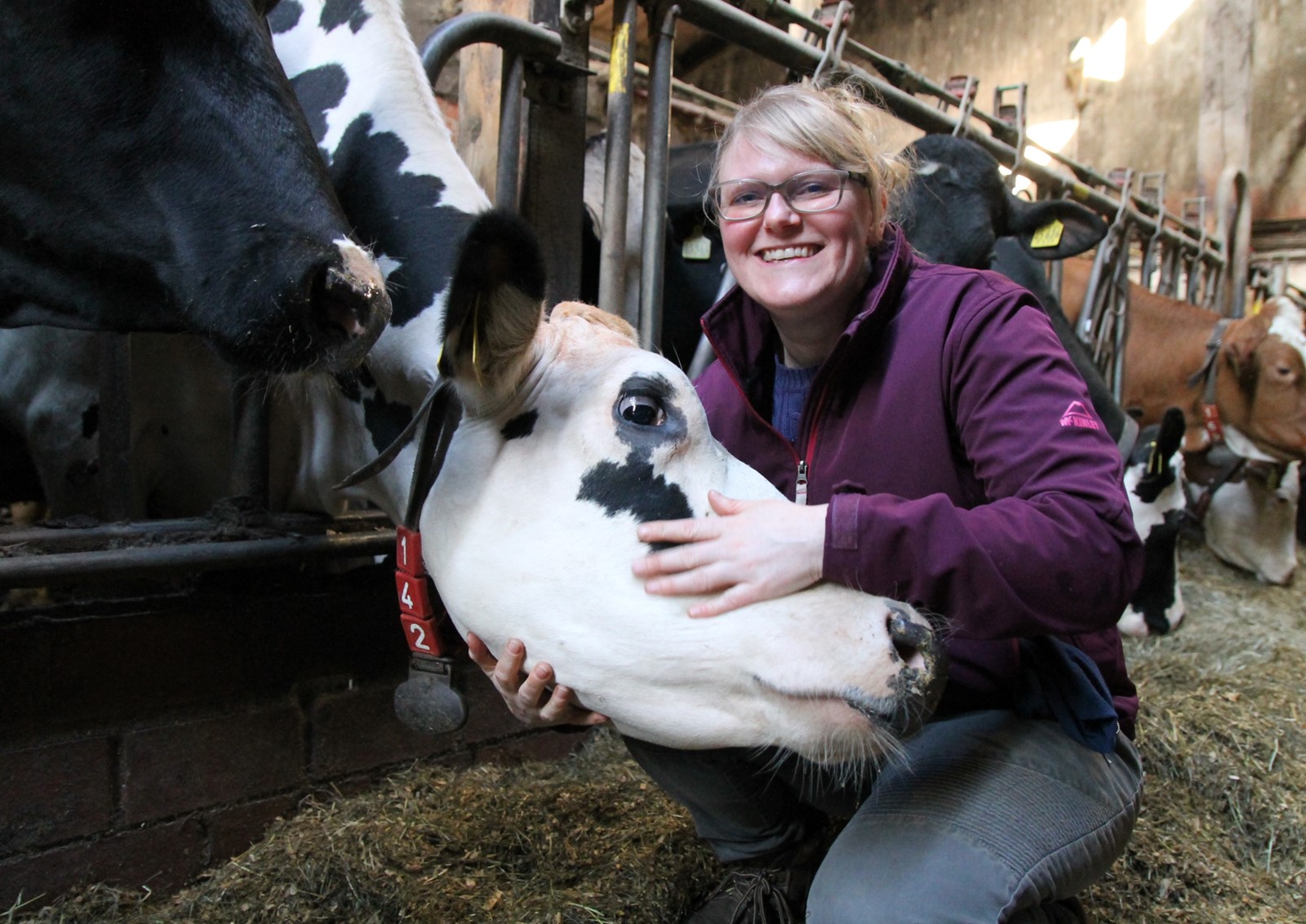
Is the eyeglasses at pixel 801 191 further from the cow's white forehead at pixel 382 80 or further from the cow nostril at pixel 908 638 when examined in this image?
the cow nostril at pixel 908 638

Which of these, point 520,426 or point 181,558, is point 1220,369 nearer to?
point 520,426

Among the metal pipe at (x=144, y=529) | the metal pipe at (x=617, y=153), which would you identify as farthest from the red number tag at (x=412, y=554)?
the metal pipe at (x=617, y=153)

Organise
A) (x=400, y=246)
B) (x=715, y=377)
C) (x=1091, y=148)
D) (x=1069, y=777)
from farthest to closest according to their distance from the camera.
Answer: (x=1091, y=148)
(x=715, y=377)
(x=400, y=246)
(x=1069, y=777)

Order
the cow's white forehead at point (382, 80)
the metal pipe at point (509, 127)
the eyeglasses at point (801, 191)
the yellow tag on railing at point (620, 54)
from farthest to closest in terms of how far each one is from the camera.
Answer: the yellow tag on railing at point (620, 54)
the metal pipe at point (509, 127)
the cow's white forehead at point (382, 80)
the eyeglasses at point (801, 191)

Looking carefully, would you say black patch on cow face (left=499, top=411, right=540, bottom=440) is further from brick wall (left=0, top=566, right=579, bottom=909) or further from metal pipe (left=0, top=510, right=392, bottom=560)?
brick wall (left=0, top=566, right=579, bottom=909)

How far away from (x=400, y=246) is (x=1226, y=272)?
7.79 metres

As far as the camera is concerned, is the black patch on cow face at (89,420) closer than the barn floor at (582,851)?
No

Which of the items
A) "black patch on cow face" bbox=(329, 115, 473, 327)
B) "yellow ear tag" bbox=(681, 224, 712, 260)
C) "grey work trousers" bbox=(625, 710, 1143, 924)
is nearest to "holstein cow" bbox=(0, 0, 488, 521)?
"black patch on cow face" bbox=(329, 115, 473, 327)

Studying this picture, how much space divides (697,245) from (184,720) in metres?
2.06

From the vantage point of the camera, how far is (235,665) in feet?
6.77

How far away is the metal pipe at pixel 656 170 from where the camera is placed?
2527 millimetres

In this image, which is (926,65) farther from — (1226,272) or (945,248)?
(945,248)

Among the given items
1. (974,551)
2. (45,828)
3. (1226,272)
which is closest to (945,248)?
(974,551)

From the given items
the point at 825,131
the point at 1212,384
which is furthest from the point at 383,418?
the point at 1212,384
